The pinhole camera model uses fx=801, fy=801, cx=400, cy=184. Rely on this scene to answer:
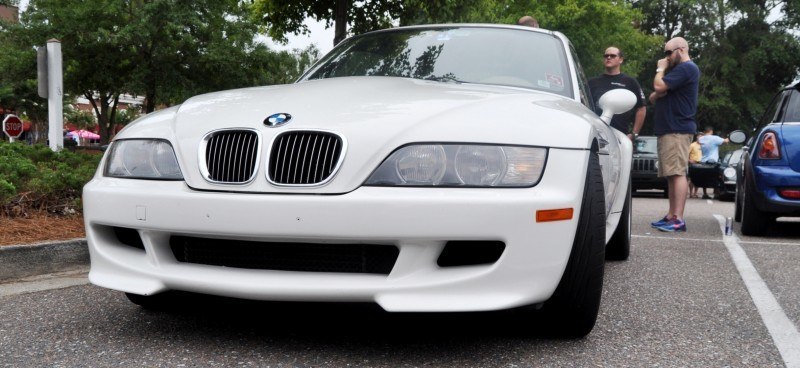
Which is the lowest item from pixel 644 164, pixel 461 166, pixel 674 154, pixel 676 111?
pixel 644 164

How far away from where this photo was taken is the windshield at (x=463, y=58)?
3.67 metres

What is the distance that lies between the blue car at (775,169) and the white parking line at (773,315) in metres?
1.48

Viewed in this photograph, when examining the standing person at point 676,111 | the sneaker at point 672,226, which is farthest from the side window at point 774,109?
the sneaker at point 672,226

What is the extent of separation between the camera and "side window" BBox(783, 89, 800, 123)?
21.7ft

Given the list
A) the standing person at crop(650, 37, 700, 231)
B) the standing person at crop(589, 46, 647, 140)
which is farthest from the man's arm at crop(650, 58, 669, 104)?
the standing person at crop(589, 46, 647, 140)

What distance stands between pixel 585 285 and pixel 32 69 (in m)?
21.6

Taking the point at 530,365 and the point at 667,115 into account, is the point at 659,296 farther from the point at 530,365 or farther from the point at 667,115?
the point at 667,115

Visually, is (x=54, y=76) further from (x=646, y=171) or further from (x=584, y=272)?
(x=646, y=171)

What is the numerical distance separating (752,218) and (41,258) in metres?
5.60

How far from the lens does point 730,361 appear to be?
267 cm

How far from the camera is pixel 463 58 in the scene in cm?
381

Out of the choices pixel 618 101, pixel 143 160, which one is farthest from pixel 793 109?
pixel 143 160

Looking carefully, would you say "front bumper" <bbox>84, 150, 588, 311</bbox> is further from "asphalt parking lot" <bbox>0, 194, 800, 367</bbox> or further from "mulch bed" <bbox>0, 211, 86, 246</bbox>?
"mulch bed" <bbox>0, 211, 86, 246</bbox>

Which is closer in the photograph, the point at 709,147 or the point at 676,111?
the point at 676,111
